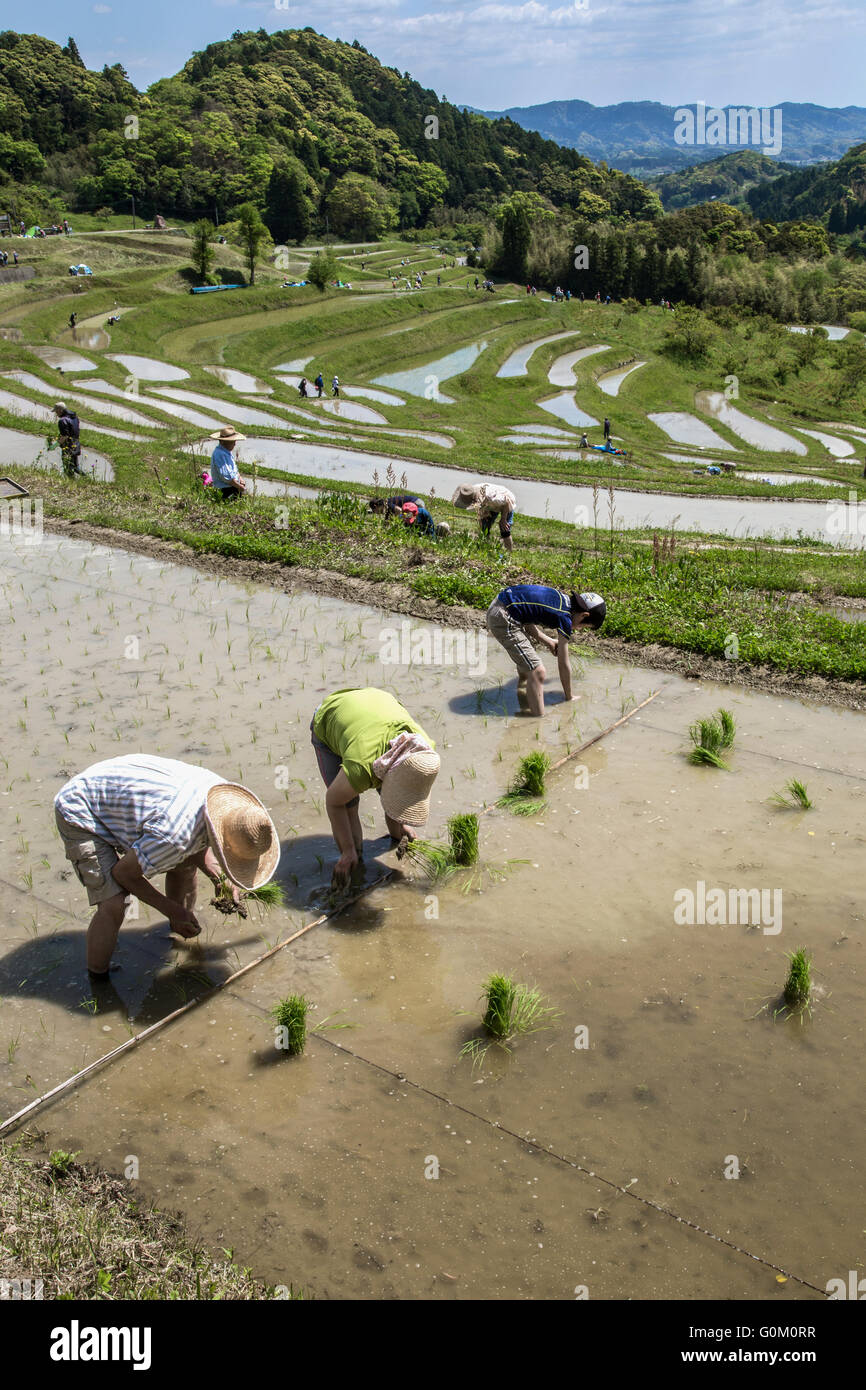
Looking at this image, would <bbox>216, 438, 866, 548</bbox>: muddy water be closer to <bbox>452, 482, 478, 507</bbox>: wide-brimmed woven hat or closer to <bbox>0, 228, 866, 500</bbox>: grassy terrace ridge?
<bbox>0, 228, 866, 500</bbox>: grassy terrace ridge

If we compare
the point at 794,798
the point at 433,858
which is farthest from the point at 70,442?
the point at 794,798

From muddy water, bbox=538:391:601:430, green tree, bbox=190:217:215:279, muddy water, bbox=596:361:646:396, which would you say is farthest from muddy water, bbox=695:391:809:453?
green tree, bbox=190:217:215:279

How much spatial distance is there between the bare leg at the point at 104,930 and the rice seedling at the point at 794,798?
485cm

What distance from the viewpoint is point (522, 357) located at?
5350 centimetres

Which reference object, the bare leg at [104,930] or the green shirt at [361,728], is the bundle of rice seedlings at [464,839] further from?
the bare leg at [104,930]

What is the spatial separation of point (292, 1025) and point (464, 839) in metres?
2.09

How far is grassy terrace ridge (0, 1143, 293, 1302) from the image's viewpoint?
402 cm

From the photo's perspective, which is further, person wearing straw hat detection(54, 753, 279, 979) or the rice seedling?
the rice seedling

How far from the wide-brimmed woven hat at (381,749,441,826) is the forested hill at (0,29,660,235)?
263ft

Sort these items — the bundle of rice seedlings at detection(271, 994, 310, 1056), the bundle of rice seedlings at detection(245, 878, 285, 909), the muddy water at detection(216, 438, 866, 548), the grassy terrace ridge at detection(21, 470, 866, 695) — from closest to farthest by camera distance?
1. the bundle of rice seedlings at detection(271, 994, 310, 1056)
2. the bundle of rice seedlings at detection(245, 878, 285, 909)
3. the grassy terrace ridge at detection(21, 470, 866, 695)
4. the muddy water at detection(216, 438, 866, 548)

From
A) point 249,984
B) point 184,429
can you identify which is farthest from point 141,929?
point 184,429

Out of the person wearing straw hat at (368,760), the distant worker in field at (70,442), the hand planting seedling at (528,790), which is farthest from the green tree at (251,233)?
the person wearing straw hat at (368,760)

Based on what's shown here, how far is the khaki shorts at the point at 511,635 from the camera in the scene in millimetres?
9086

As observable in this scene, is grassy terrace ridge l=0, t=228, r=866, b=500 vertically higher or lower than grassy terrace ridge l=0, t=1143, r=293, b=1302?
higher
